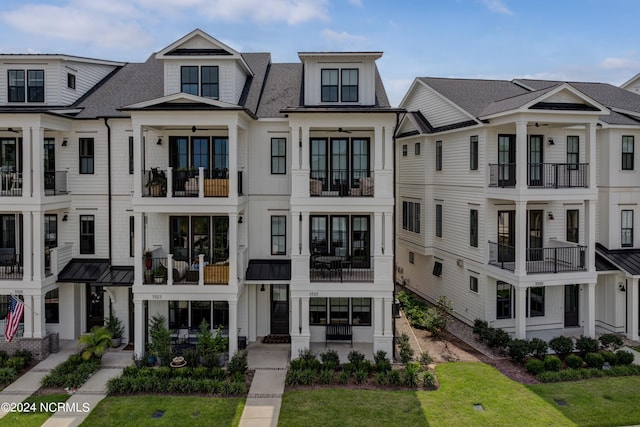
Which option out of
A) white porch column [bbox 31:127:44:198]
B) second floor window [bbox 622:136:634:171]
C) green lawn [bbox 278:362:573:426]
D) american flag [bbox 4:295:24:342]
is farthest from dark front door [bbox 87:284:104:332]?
second floor window [bbox 622:136:634:171]

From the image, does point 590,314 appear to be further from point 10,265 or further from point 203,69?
point 10,265

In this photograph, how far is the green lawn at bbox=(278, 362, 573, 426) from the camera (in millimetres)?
12094

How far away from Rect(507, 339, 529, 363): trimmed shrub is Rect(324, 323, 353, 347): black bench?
564cm

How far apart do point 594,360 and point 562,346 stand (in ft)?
3.35

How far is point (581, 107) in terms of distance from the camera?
17422mm

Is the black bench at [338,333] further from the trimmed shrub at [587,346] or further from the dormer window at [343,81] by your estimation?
the dormer window at [343,81]

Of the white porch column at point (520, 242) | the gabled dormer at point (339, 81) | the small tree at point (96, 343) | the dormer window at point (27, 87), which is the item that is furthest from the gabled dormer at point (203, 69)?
the white porch column at point (520, 242)

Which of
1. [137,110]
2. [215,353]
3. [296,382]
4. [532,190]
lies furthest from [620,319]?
[137,110]

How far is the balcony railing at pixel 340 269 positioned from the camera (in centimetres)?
1678

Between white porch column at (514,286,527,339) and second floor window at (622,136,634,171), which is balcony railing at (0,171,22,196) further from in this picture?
second floor window at (622,136,634,171)

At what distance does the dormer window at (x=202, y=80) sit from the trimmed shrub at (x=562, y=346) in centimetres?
1528

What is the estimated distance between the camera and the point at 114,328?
56.6ft

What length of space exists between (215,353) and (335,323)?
4.84 meters

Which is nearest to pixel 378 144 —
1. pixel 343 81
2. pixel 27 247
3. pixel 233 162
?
pixel 343 81
